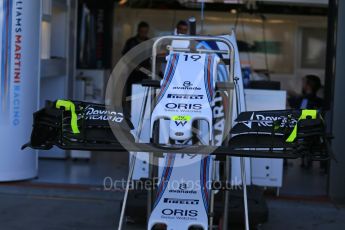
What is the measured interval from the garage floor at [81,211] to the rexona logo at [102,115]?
59.6 inches

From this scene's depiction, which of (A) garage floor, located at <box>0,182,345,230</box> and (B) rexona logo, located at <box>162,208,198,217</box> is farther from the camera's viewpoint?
(A) garage floor, located at <box>0,182,345,230</box>

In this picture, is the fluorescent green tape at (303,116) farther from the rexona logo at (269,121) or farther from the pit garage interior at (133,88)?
the pit garage interior at (133,88)

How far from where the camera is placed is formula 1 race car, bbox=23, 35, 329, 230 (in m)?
4.21

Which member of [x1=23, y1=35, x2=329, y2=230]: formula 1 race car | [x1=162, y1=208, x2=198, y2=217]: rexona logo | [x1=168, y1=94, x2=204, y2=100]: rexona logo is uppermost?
[x1=168, y1=94, x2=204, y2=100]: rexona logo

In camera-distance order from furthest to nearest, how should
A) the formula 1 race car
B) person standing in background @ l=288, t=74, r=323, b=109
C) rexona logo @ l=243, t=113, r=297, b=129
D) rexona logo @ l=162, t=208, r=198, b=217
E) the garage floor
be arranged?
person standing in background @ l=288, t=74, r=323, b=109 → the garage floor → rexona logo @ l=162, t=208, r=198, b=217 → rexona logo @ l=243, t=113, r=297, b=129 → the formula 1 race car

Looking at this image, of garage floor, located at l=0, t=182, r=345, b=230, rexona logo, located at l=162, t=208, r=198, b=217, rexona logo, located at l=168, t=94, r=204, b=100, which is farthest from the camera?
garage floor, located at l=0, t=182, r=345, b=230

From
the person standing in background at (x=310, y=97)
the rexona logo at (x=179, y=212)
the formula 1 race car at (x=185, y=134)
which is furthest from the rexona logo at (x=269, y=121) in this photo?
the person standing in background at (x=310, y=97)

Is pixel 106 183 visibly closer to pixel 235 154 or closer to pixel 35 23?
pixel 35 23

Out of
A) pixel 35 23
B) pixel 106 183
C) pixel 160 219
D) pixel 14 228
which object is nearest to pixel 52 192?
pixel 106 183

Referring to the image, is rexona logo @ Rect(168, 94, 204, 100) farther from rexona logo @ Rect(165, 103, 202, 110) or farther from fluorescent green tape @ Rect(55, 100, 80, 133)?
fluorescent green tape @ Rect(55, 100, 80, 133)

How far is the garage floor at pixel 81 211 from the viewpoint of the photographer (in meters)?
5.79

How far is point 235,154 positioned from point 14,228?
2.46 metres

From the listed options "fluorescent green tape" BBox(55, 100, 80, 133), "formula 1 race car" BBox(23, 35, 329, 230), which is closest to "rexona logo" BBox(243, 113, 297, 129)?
"formula 1 race car" BBox(23, 35, 329, 230)

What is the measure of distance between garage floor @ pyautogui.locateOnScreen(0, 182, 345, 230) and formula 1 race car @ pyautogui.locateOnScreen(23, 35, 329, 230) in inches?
42.7
